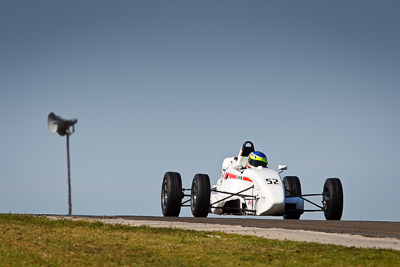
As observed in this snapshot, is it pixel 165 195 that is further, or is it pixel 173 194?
pixel 165 195

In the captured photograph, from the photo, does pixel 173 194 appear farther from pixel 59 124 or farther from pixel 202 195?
pixel 59 124

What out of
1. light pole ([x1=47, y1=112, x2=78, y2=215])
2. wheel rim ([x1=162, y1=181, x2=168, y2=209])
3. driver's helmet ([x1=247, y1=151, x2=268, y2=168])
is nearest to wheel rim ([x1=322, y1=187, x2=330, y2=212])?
driver's helmet ([x1=247, y1=151, x2=268, y2=168])

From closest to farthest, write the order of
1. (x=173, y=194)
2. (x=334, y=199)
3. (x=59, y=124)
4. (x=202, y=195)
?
(x=202, y=195) → (x=334, y=199) → (x=173, y=194) → (x=59, y=124)

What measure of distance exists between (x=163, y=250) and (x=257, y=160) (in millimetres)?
11066

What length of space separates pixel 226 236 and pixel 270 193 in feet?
23.1

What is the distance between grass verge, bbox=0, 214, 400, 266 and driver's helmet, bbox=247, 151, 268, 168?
8.22 metres

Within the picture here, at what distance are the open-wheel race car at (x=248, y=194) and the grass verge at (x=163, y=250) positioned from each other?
21.6 feet

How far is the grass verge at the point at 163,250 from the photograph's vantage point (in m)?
10.2

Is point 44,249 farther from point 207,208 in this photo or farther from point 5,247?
point 207,208

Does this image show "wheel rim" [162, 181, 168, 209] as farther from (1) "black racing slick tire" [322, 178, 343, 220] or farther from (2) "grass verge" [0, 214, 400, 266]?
(2) "grass verge" [0, 214, 400, 266]

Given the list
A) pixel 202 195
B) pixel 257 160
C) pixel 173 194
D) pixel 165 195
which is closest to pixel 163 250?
pixel 202 195

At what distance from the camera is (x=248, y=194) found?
21.5m

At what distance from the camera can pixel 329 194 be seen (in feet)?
69.8

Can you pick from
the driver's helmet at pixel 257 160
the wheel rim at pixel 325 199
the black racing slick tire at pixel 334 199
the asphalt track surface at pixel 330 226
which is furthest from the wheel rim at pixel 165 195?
the black racing slick tire at pixel 334 199
